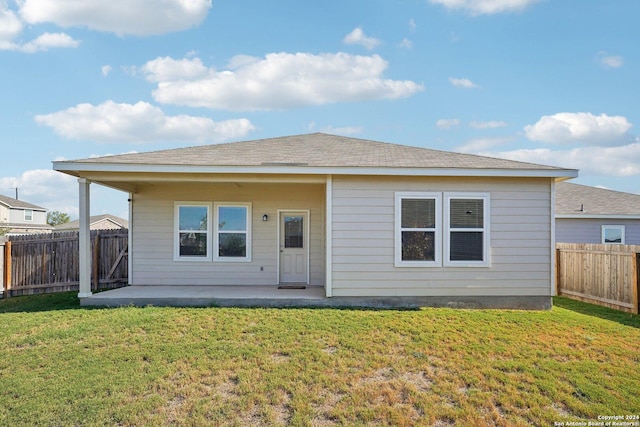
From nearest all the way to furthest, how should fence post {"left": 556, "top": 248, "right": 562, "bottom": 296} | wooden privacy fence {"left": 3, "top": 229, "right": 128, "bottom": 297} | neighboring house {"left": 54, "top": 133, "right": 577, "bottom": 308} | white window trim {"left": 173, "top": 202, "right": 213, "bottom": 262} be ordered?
neighboring house {"left": 54, "top": 133, "right": 577, "bottom": 308}
white window trim {"left": 173, "top": 202, "right": 213, "bottom": 262}
wooden privacy fence {"left": 3, "top": 229, "right": 128, "bottom": 297}
fence post {"left": 556, "top": 248, "right": 562, "bottom": 296}

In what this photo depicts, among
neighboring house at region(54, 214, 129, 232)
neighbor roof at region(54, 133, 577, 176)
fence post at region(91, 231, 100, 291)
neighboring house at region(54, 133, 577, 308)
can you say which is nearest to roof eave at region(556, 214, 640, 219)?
neighboring house at region(54, 133, 577, 308)

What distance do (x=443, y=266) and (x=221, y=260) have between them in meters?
5.45

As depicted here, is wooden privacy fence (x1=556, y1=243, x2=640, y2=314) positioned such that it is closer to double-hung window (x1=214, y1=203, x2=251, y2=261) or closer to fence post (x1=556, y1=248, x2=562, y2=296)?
fence post (x1=556, y1=248, x2=562, y2=296)

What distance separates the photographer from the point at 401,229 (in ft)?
25.7

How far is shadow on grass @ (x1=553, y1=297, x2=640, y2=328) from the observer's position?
712 centimetres

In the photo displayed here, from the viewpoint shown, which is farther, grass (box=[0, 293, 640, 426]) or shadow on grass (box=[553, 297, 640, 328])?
shadow on grass (box=[553, 297, 640, 328])

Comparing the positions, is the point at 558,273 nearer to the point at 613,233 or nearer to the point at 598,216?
the point at 598,216

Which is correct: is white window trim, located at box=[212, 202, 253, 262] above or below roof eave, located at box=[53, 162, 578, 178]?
below

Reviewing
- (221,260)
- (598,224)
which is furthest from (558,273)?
(221,260)

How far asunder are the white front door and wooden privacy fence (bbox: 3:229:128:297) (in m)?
4.49

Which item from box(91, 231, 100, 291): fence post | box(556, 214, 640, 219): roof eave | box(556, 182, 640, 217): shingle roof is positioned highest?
box(556, 182, 640, 217): shingle roof

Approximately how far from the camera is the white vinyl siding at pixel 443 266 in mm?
7785

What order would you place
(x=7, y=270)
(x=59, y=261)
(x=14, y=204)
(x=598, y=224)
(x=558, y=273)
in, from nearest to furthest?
(x=7, y=270)
(x=59, y=261)
(x=558, y=273)
(x=598, y=224)
(x=14, y=204)

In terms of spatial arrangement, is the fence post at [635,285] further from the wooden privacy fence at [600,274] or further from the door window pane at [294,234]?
the door window pane at [294,234]
